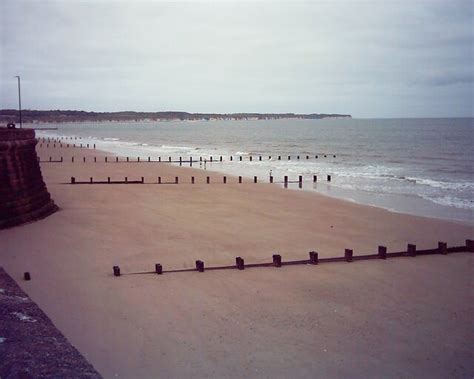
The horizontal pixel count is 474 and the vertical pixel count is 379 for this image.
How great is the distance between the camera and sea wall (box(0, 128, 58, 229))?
17812 millimetres

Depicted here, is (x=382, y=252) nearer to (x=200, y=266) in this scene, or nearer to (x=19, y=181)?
(x=200, y=266)

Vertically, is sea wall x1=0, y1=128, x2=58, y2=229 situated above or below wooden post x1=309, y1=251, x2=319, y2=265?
above

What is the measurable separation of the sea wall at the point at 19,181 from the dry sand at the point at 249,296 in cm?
65

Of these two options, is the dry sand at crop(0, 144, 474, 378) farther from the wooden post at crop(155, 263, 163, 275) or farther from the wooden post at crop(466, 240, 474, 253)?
the wooden post at crop(466, 240, 474, 253)

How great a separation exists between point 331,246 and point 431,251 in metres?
3.19

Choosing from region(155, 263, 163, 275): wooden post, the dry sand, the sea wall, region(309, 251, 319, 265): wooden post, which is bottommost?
the dry sand

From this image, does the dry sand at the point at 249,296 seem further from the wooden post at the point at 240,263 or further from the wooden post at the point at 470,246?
the wooden post at the point at 470,246

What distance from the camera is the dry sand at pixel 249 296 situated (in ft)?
28.5

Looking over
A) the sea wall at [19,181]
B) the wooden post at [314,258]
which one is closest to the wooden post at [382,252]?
the wooden post at [314,258]

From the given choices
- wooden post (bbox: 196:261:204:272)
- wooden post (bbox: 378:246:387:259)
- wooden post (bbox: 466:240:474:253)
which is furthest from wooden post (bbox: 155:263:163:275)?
wooden post (bbox: 466:240:474:253)

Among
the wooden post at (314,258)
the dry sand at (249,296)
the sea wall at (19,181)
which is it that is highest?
the sea wall at (19,181)

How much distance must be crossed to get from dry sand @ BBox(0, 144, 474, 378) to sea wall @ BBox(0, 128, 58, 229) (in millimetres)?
649

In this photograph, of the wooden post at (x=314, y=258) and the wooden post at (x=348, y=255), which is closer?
the wooden post at (x=314, y=258)

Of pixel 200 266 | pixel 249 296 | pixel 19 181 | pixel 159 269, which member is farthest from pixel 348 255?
pixel 19 181
